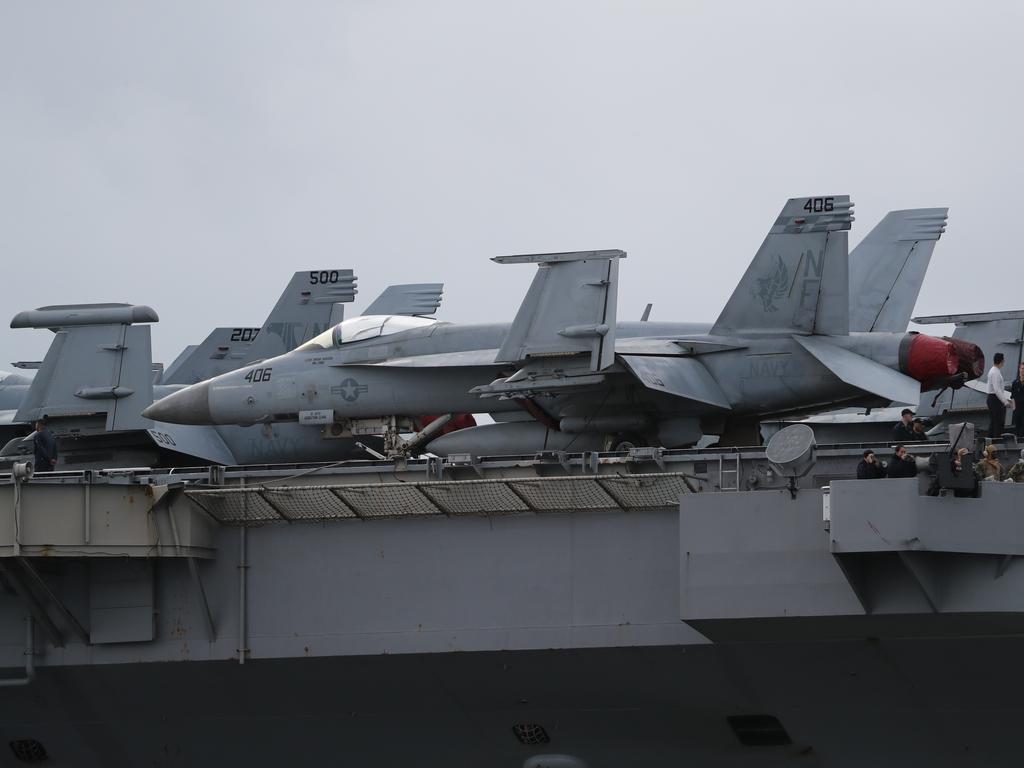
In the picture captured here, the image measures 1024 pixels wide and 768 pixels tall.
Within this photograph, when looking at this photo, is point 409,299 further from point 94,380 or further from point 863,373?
point 863,373

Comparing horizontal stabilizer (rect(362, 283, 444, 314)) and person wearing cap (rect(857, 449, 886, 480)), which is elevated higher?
horizontal stabilizer (rect(362, 283, 444, 314))

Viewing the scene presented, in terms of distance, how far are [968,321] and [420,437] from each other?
1175 cm

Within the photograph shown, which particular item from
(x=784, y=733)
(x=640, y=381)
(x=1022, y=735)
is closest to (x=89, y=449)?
(x=640, y=381)

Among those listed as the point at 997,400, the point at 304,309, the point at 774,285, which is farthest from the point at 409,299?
the point at 997,400

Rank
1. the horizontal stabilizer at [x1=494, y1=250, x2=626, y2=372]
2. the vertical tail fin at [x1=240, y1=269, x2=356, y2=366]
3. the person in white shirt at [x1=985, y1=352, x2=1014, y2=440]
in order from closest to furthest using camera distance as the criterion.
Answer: the person in white shirt at [x1=985, y1=352, x2=1014, y2=440], the horizontal stabilizer at [x1=494, y1=250, x2=626, y2=372], the vertical tail fin at [x1=240, y1=269, x2=356, y2=366]

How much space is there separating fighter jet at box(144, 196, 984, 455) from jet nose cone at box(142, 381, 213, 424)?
54.4 inches

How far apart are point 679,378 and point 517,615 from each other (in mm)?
6879

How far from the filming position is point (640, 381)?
20.6 metres

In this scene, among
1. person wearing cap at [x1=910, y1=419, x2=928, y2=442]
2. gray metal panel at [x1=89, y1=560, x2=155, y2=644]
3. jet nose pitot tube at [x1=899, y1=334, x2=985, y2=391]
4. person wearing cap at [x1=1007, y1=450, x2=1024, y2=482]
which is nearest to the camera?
person wearing cap at [x1=1007, y1=450, x2=1024, y2=482]

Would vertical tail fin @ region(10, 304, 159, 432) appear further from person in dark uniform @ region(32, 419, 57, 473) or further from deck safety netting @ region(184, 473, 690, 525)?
deck safety netting @ region(184, 473, 690, 525)

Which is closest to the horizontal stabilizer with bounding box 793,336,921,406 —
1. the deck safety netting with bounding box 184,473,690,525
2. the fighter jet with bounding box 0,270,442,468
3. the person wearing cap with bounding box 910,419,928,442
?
the person wearing cap with bounding box 910,419,928,442

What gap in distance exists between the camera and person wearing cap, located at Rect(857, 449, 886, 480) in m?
13.8

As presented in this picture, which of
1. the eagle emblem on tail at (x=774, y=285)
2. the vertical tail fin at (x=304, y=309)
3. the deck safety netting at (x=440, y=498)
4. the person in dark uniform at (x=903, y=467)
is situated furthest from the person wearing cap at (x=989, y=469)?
the vertical tail fin at (x=304, y=309)

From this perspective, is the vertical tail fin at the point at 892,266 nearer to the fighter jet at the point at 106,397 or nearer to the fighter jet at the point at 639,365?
the fighter jet at the point at 639,365
